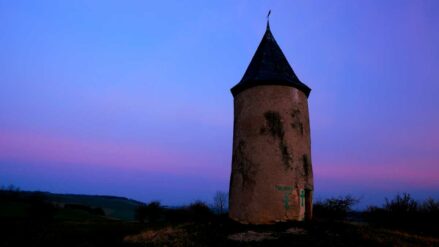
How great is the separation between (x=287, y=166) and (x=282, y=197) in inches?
59.3

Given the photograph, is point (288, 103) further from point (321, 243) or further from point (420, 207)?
point (420, 207)

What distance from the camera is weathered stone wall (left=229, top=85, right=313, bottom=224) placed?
15.8 m

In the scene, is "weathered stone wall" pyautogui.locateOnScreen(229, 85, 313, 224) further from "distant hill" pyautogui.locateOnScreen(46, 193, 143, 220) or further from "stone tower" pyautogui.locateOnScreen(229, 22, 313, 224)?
"distant hill" pyautogui.locateOnScreen(46, 193, 143, 220)

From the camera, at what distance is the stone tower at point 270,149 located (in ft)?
51.8

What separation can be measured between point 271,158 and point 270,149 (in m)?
0.45

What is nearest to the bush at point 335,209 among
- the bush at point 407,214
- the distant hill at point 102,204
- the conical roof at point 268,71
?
the bush at point 407,214

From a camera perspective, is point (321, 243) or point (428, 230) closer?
point (321, 243)

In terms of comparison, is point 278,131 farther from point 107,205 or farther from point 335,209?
point 107,205

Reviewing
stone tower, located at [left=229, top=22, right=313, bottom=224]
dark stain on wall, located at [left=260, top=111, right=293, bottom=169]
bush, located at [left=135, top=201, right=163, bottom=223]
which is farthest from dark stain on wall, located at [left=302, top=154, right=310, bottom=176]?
bush, located at [left=135, top=201, right=163, bottom=223]

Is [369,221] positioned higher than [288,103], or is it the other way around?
[288,103]

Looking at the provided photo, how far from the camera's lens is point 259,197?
15852 millimetres

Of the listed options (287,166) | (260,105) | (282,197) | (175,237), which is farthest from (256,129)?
(175,237)

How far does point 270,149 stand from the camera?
53.5 feet

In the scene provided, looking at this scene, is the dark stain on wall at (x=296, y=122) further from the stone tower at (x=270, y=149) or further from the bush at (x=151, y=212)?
the bush at (x=151, y=212)
